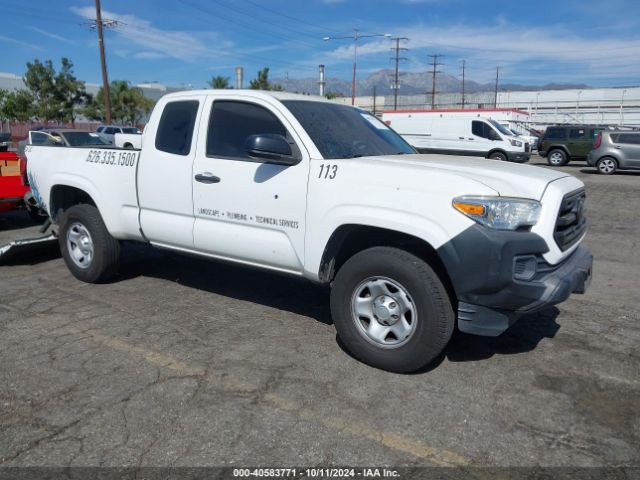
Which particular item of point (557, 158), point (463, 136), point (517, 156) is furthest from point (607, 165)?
Result: point (463, 136)

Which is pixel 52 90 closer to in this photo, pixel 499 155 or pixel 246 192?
pixel 499 155

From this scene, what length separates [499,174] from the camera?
3.78 meters

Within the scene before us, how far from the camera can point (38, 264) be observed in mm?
6699

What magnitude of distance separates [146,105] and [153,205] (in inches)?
2084

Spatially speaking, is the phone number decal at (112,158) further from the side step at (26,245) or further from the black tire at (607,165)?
the black tire at (607,165)

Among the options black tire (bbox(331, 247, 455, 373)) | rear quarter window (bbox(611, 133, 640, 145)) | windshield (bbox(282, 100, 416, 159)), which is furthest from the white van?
black tire (bbox(331, 247, 455, 373))

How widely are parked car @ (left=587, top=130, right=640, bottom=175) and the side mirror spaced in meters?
19.6

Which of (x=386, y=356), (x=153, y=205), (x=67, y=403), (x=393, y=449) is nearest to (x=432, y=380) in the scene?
(x=386, y=356)

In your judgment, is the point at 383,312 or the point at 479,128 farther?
the point at 479,128

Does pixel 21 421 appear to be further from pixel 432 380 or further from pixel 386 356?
pixel 432 380

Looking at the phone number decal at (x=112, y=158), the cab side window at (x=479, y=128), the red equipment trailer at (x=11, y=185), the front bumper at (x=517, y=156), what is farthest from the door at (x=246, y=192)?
the cab side window at (x=479, y=128)

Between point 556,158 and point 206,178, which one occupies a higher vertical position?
point 206,178

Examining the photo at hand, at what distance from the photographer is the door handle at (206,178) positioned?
4.58 metres

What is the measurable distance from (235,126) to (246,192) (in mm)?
655
